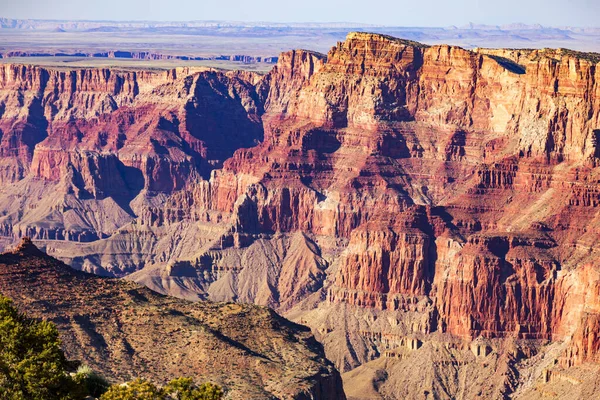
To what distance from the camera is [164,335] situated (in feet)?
277

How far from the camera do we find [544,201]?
495 ft

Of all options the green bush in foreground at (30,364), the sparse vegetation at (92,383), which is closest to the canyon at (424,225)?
the sparse vegetation at (92,383)

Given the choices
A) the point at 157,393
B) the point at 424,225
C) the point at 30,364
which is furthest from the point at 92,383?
the point at 424,225

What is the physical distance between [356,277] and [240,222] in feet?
108

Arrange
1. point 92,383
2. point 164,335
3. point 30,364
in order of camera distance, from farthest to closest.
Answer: point 164,335
point 92,383
point 30,364

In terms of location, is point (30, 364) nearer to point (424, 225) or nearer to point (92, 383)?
point (92, 383)

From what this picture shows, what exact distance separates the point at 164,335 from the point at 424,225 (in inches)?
2811

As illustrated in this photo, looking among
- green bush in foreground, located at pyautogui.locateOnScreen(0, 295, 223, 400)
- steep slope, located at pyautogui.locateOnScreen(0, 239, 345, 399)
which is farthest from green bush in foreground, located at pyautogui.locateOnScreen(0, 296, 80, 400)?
steep slope, located at pyautogui.locateOnScreen(0, 239, 345, 399)

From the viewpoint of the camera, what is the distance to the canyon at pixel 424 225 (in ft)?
452

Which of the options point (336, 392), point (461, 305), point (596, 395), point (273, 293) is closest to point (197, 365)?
point (336, 392)

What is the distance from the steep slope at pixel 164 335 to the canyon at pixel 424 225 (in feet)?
128

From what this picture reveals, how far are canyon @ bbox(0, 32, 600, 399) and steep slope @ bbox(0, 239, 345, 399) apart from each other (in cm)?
3891

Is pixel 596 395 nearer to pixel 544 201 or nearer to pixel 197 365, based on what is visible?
pixel 544 201

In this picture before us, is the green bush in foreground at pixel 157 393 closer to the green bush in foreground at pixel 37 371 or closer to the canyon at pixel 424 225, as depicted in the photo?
the green bush in foreground at pixel 37 371
